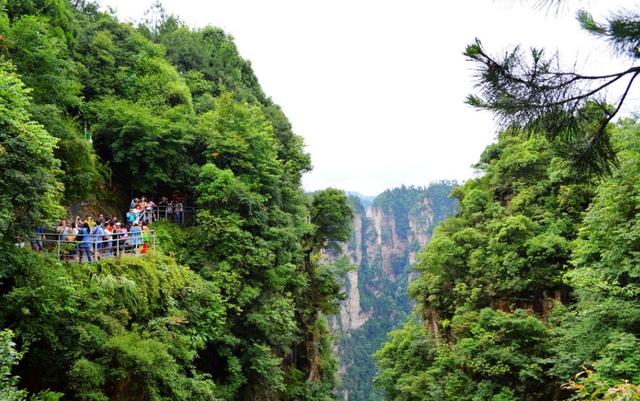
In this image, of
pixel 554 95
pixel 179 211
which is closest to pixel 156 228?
pixel 179 211

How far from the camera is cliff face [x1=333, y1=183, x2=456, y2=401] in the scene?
317ft

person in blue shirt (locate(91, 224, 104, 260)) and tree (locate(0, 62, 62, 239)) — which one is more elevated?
tree (locate(0, 62, 62, 239))

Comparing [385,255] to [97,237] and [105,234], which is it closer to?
[97,237]

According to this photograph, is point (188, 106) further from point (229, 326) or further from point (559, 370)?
point (559, 370)

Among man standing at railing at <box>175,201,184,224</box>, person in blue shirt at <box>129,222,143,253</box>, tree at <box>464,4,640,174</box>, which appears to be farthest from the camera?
man standing at railing at <box>175,201,184,224</box>

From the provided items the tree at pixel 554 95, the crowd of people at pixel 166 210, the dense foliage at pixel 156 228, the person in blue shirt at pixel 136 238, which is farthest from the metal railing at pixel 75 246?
the tree at pixel 554 95

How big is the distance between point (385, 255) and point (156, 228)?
115m

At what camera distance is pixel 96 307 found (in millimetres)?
8555

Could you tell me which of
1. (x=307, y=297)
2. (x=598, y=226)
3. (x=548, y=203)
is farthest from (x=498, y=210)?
(x=307, y=297)

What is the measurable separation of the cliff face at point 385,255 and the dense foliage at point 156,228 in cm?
7264

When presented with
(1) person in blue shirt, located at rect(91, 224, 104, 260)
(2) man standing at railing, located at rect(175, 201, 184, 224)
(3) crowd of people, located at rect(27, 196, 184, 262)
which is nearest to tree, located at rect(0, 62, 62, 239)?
(3) crowd of people, located at rect(27, 196, 184, 262)

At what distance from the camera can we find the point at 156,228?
1391 centimetres

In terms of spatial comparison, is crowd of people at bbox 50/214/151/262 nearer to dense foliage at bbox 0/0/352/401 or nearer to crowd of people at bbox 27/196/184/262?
crowd of people at bbox 27/196/184/262

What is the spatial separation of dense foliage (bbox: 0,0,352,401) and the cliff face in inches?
2860
